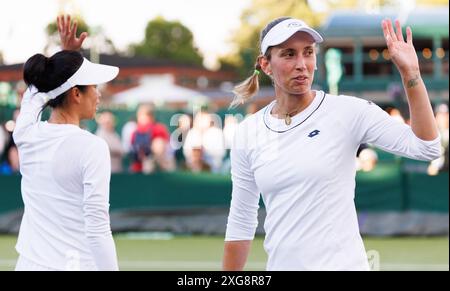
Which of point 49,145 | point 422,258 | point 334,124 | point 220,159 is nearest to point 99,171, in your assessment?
point 49,145

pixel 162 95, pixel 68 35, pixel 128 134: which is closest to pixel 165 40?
pixel 162 95

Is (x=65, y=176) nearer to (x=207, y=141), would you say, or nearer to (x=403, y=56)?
(x=403, y=56)

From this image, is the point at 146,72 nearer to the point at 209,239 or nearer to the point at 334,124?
the point at 209,239

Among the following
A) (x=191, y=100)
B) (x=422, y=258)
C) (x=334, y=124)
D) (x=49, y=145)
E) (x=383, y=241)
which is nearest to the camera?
(x=334, y=124)

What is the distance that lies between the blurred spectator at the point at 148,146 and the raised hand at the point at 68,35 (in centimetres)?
1153

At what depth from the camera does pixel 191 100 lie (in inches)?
1642

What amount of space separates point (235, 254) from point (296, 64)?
2.97 ft

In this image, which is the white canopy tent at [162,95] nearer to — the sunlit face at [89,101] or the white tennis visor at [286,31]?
the sunlit face at [89,101]

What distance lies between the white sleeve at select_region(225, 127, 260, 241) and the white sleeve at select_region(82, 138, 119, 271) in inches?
22.7

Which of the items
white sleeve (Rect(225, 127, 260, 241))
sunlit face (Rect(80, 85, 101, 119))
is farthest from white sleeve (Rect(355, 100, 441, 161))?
sunlit face (Rect(80, 85, 101, 119))

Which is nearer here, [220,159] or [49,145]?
[49,145]

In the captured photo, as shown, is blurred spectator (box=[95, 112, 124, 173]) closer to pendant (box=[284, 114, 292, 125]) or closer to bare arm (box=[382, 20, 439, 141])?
pendant (box=[284, 114, 292, 125])

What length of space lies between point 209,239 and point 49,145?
31.8 ft
